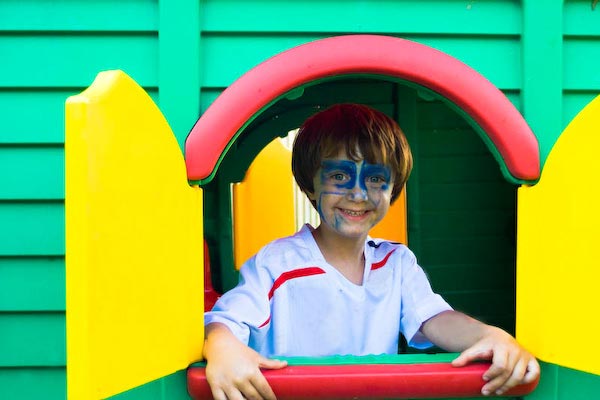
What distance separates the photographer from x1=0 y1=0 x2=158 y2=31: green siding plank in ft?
6.87

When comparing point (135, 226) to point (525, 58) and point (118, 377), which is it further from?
point (525, 58)

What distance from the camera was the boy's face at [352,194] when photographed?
236 cm

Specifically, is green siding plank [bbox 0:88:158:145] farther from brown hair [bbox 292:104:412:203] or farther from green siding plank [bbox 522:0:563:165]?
green siding plank [bbox 522:0:563:165]

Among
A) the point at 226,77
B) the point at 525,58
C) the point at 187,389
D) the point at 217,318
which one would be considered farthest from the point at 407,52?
the point at 187,389

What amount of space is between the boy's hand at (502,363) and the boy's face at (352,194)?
0.57m

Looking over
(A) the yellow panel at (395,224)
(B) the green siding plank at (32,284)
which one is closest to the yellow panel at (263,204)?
(A) the yellow panel at (395,224)

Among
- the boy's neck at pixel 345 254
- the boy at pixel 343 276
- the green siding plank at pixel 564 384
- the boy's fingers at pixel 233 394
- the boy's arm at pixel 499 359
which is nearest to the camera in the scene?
the boy's fingers at pixel 233 394

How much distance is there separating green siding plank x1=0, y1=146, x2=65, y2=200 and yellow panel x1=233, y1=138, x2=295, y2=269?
4.25 ft

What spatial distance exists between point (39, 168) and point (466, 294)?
6.81ft

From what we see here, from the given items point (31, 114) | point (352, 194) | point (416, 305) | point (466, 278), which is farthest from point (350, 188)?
point (466, 278)

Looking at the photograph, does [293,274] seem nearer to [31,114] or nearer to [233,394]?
[233,394]

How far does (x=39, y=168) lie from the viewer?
86.4 inches

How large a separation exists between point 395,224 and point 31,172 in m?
1.74

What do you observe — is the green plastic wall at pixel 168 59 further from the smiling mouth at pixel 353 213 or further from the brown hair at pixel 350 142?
the smiling mouth at pixel 353 213
